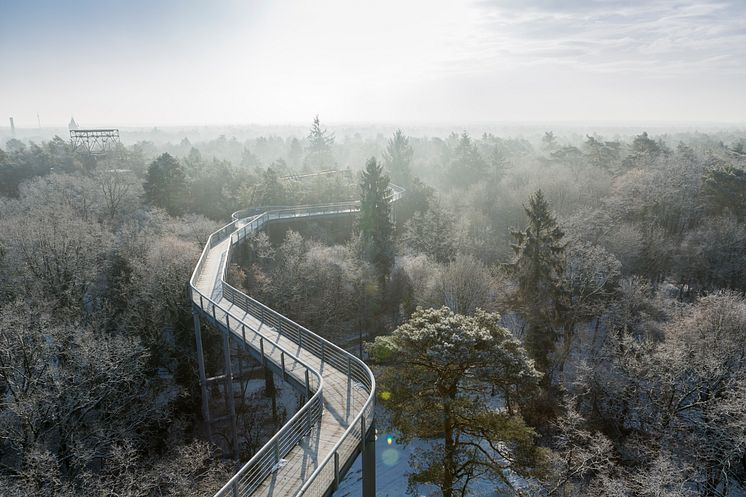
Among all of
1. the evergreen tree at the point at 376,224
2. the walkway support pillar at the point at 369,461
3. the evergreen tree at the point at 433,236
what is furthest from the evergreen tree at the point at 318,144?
the walkway support pillar at the point at 369,461

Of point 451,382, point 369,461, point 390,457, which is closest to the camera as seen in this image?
point 369,461

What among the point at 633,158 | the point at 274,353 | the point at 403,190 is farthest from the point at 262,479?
the point at 633,158

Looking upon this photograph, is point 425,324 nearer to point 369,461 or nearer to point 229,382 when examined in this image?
point 369,461

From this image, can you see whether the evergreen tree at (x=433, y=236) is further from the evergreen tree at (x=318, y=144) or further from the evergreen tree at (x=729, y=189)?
the evergreen tree at (x=318, y=144)

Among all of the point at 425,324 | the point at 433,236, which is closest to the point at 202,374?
the point at 425,324

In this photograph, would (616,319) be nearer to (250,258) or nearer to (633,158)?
(250,258)

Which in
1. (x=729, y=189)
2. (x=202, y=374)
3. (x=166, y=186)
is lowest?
(x=202, y=374)
